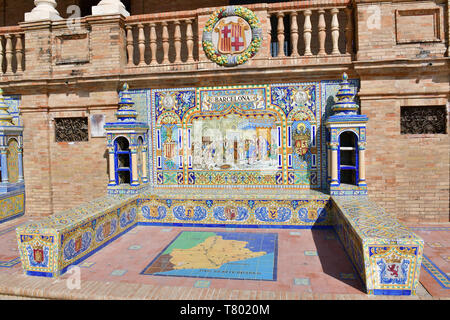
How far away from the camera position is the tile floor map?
560 cm

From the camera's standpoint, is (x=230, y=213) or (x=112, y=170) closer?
(x=230, y=213)

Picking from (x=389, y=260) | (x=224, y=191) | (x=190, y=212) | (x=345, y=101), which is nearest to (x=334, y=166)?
(x=345, y=101)

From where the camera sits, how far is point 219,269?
5.73 meters

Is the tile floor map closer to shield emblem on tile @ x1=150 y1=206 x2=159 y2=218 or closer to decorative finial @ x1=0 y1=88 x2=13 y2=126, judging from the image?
shield emblem on tile @ x1=150 y1=206 x2=159 y2=218

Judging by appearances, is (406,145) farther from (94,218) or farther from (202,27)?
(94,218)

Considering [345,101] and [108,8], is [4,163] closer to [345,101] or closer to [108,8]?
[108,8]

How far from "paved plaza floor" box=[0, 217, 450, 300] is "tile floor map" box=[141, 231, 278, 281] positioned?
0.02 metres

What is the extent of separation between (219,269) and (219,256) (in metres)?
0.56

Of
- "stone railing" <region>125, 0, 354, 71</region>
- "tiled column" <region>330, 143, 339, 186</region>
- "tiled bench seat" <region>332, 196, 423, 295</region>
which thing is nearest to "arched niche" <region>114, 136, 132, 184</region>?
"stone railing" <region>125, 0, 354, 71</region>

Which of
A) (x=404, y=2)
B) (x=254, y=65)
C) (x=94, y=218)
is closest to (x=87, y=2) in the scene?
(x=254, y=65)

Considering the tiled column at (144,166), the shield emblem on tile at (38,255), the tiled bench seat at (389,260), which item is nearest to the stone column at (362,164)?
the tiled bench seat at (389,260)

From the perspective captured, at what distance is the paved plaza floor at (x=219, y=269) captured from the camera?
16.1 feet

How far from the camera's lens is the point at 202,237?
7.36 metres

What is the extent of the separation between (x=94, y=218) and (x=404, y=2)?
813cm
